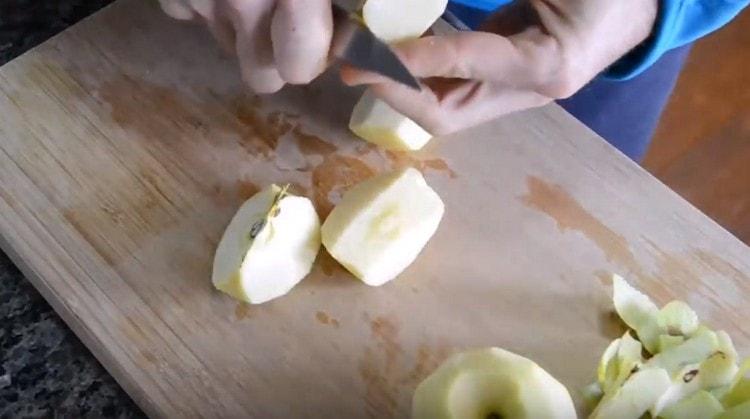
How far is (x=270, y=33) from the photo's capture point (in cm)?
84

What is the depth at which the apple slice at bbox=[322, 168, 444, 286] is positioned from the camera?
2.91 ft

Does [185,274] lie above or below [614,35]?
below

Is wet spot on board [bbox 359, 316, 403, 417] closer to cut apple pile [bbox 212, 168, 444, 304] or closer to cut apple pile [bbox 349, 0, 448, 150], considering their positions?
cut apple pile [bbox 212, 168, 444, 304]

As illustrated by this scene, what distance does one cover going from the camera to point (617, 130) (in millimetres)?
1198

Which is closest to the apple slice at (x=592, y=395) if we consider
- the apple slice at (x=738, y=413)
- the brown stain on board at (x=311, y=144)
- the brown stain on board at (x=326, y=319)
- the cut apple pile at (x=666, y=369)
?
the cut apple pile at (x=666, y=369)

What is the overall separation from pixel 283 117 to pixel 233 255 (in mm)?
158

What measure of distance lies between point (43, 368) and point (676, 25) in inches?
23.5

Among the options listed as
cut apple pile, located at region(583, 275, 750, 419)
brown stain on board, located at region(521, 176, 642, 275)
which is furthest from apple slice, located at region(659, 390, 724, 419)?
brown stain on board, located at region(521, 176, 642, 275)

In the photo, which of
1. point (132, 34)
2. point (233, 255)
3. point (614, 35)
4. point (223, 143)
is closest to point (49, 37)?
point (132, 34)

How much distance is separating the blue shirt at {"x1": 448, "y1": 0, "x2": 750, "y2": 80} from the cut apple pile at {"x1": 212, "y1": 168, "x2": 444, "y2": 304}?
0.21 metres

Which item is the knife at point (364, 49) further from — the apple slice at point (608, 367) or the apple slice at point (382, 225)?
the apple slice at point (608, 367)

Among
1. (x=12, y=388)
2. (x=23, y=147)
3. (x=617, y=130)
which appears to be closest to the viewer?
(x=12, y=388)

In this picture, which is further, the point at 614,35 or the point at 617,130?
the point at 617,130

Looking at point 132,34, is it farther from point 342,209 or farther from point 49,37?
point 342,209
